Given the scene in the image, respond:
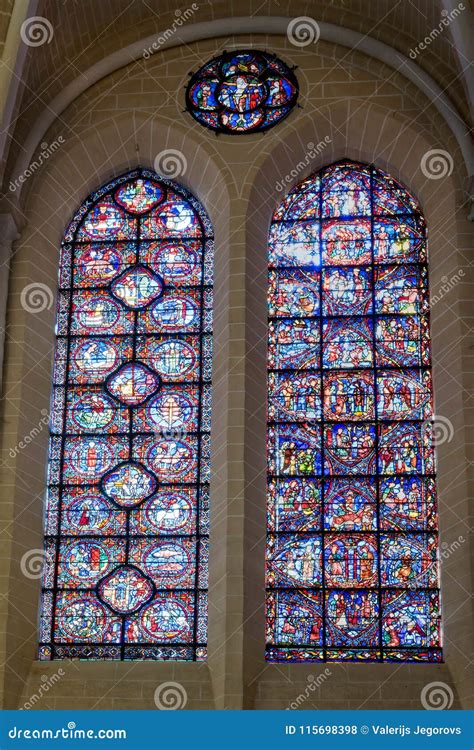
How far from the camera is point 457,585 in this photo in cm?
1752

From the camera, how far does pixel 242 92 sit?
800 inches

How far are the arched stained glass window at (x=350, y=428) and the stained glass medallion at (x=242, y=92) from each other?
38.6 inches

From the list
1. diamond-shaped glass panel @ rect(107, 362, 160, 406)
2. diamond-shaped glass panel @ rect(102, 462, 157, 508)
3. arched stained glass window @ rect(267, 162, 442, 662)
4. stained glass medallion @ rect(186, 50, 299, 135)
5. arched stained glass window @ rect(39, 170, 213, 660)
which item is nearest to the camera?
arched stained glass window @ rect(267, 162, 442, 662)

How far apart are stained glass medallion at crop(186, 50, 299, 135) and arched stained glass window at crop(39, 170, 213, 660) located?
3.45 feet

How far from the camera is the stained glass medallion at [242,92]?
65.7 feet

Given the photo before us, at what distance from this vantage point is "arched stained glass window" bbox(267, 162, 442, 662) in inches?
703

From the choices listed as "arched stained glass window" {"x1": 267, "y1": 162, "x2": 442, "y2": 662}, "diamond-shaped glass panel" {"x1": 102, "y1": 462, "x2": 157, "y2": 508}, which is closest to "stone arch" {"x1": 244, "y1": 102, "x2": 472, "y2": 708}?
"arched stained glass window" {"x1": 267, "y1": 162, "x2": 442, "y2": 662}

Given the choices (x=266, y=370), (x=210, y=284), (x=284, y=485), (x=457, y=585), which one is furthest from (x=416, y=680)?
(x=210, y=284)

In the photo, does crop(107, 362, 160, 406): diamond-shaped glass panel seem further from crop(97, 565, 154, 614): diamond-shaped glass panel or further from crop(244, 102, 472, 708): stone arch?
crop(97, 565, 154, 614): diamond-shaped glass panel

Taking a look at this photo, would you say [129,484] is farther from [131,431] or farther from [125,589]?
[125,589]

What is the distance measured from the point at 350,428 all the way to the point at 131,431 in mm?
2488

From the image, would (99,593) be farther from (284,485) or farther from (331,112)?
(331,112)

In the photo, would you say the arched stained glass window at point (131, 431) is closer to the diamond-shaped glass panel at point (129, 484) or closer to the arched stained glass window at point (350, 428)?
the diamond-shaped glass panel at point (129, 484)

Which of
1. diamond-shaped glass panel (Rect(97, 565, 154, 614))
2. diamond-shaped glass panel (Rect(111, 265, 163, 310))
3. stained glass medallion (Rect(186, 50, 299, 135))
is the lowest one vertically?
diamond-shaped glass panel (Rect(97, 565, 154, 614))
